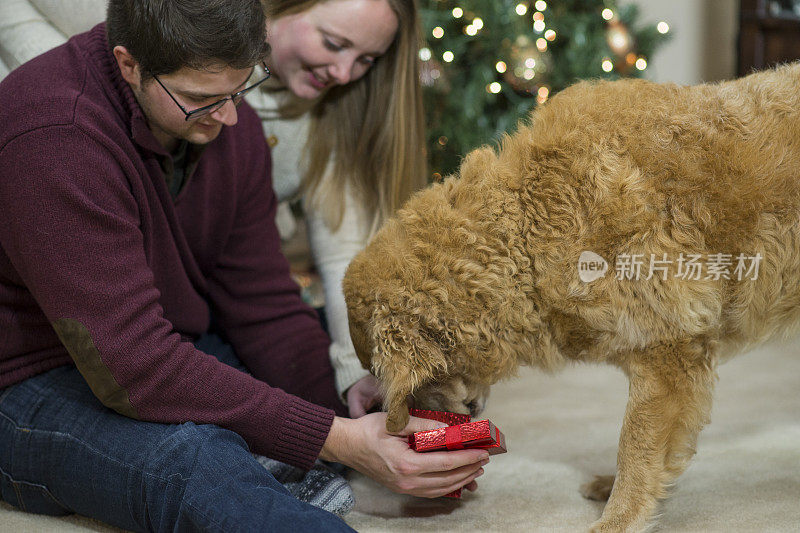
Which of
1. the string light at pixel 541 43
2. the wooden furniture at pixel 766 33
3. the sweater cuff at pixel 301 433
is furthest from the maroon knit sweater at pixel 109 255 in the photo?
the wooden furniture at pixel 766 33

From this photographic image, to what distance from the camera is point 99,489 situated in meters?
1.52

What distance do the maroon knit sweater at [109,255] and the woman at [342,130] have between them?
373 mm

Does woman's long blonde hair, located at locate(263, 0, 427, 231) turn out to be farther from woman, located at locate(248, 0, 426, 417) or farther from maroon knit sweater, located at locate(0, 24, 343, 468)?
maroon knit sweater, located at locate(0, 24, 343, 468)

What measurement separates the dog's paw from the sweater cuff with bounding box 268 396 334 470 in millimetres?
739

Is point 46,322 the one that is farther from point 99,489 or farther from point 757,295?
point 757,295

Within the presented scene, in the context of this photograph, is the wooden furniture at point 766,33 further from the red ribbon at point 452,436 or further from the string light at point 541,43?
the red ribbon at point 452,436

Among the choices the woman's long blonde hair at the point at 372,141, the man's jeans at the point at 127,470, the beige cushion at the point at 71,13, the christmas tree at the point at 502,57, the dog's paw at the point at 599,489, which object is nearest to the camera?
the man's jeans at the point at 127,470

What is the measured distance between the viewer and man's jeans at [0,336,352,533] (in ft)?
4.54

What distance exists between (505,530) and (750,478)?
29.1 inches

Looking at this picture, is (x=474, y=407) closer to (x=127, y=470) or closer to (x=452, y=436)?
(x=452, y=436)

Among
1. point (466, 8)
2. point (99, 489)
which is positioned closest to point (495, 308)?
point (99, 489)

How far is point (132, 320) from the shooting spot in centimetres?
145

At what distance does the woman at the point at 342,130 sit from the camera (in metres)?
2.10

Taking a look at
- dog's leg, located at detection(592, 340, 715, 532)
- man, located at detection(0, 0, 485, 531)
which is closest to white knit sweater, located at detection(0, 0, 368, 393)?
man, located at detection(0, 0, 485, 531)
